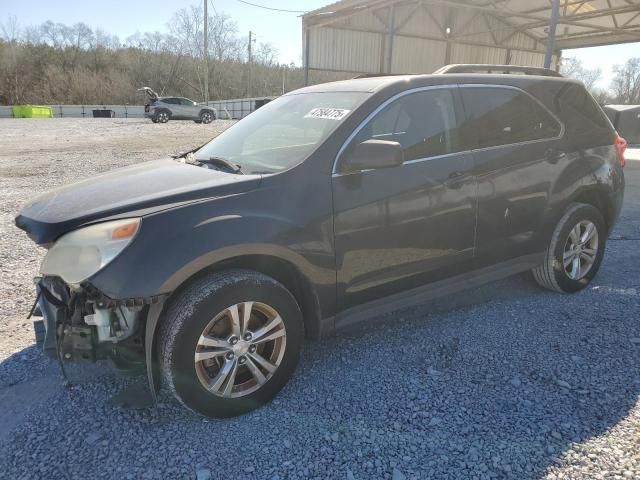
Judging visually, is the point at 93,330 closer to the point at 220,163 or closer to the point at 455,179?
the point at 220,163

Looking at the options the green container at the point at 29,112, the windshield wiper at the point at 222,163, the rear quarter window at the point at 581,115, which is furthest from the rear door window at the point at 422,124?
the green container at the point at 29,112

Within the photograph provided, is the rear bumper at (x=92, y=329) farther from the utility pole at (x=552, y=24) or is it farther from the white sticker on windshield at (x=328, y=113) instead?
the utility pole at (x=552, y=24)

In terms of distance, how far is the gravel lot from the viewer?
2215mm

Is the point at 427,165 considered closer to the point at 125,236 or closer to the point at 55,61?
the point at 125,236

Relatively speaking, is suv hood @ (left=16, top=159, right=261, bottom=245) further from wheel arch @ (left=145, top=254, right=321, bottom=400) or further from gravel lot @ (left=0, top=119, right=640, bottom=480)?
gravel lot @ (left=0, top=119, right=640, bottom=480)

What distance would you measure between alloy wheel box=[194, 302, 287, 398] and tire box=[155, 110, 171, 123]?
2851 centimetres

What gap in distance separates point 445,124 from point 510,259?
3.97 ft

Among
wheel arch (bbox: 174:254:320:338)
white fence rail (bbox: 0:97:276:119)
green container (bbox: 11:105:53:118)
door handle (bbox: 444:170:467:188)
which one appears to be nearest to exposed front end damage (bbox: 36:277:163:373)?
wheel arch (bbox: 174:254:320:338)

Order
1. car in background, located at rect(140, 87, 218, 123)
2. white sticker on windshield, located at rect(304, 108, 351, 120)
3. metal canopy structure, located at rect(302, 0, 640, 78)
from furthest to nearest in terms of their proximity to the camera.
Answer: car in background, located at rect(140, 87, 218, 123), metal canopy structure, located at rect(302, 0, 640, 78), white sticker on windshield, located at rect(304, 108, 351, 120)

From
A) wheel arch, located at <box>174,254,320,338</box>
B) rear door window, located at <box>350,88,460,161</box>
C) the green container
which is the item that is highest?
the green container

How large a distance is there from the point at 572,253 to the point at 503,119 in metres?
1.41

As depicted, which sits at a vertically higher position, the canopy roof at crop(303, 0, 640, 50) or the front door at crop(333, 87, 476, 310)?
the canopy roof at crop(303, 0, 640, 50)

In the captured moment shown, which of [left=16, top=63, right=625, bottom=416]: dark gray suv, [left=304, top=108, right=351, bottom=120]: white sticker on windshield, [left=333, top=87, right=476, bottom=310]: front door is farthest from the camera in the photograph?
[left=304, top=108, right=351, bottom=120]: white sticker on windshield

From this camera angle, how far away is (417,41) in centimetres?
2066
